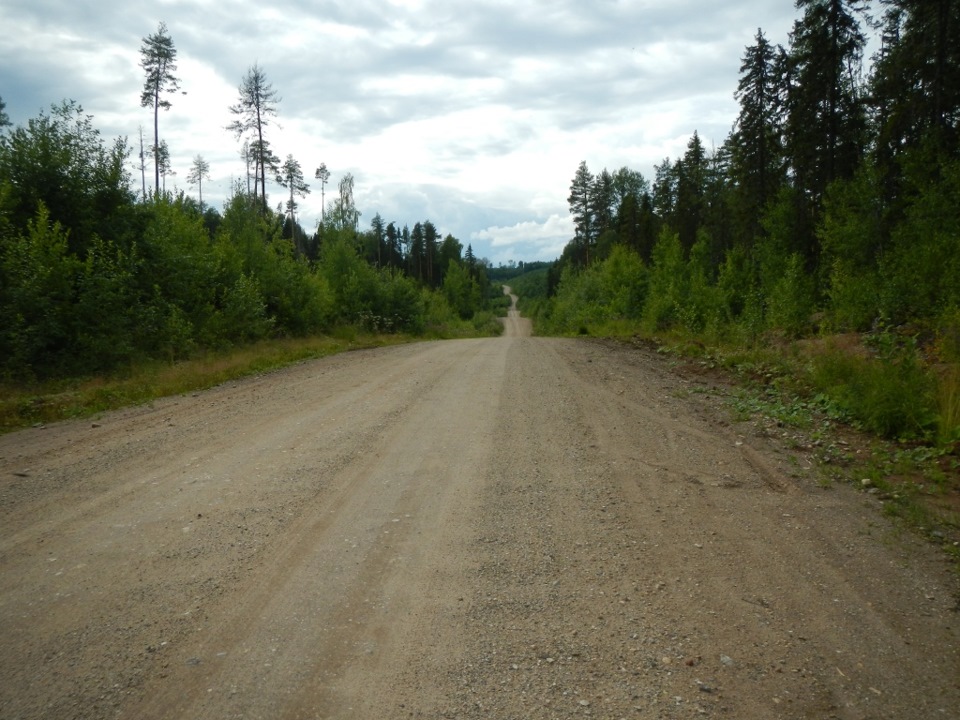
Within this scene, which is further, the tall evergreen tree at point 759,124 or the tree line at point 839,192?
the tall evergreen tree at point 759,124

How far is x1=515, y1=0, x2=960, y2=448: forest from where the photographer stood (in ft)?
29.2

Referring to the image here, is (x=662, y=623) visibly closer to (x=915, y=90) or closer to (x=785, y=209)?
(x=915, y=90)

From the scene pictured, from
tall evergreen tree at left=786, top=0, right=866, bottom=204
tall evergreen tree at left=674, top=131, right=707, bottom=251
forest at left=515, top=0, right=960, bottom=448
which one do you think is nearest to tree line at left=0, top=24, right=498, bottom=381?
forest at left=515, top=0, right=960, bottom=448

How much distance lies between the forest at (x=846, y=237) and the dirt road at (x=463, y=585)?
10.4 feet

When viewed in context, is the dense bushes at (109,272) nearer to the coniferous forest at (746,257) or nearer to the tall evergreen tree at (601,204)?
the coniferous forest at (746,257)

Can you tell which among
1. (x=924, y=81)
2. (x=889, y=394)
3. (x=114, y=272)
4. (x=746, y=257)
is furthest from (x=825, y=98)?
(x=114, y=272)

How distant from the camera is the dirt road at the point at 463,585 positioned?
291 centimetres

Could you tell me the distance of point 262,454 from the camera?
695 centimetres

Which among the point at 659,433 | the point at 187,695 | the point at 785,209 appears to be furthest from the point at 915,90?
the point at 187,695

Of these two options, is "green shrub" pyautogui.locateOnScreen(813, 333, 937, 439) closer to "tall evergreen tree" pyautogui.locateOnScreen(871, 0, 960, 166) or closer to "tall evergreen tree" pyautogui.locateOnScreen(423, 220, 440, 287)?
"tall evergreen tree" pyautogui.locateOnScreen(871, 0, 960, 166)

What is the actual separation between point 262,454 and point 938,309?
48.2 feet

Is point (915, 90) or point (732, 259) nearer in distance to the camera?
point (915, 90)

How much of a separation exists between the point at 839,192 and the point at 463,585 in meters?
23.9

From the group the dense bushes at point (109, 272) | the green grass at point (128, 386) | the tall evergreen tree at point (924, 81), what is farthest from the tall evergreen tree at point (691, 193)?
the green grass at point (128, 386)
